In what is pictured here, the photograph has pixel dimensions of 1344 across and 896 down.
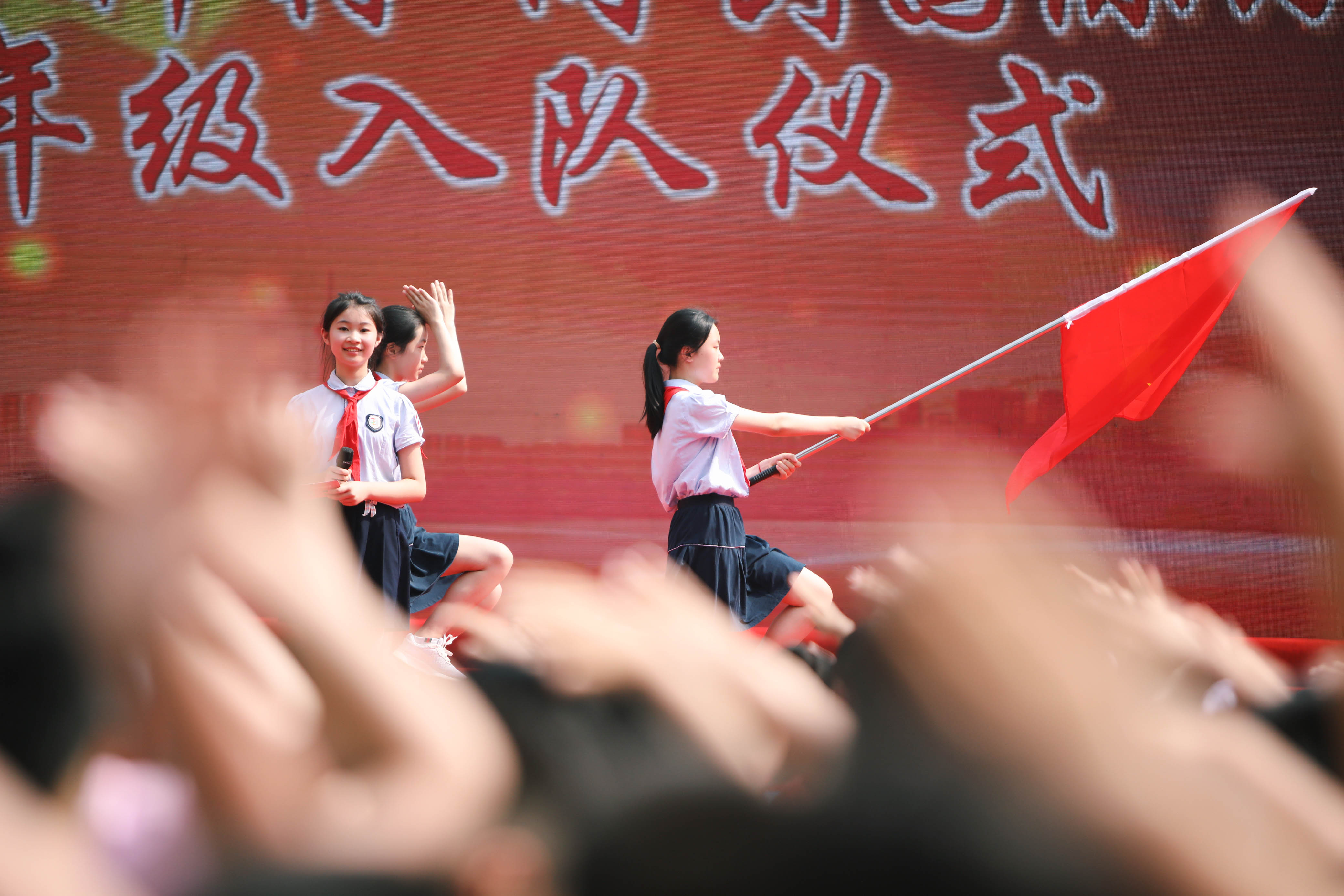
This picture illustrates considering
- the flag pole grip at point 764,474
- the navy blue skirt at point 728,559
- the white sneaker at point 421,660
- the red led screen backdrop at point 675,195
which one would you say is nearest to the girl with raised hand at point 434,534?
the navy blue skirt at point 728,559

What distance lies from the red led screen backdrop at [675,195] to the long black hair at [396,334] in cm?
223

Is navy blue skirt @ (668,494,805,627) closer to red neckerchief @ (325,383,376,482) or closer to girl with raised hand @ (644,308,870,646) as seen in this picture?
girl with raised hand @ (644,308,870,646)

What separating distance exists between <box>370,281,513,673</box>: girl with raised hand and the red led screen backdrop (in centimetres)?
220

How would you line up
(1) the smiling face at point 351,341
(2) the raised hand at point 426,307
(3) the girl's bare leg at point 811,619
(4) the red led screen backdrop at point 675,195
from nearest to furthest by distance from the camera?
(3) the girl's bare leg at point 811,619, (1) the smiling face at point 351,341, (2) the raised hand at point 426,307, (4) the red led screen backdrop at point 675,195

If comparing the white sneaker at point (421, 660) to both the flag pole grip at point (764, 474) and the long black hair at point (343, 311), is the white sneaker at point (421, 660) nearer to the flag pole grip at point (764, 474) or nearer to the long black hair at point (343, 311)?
the long black hair at point (343, 311)

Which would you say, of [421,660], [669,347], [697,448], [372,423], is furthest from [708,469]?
[421,660]

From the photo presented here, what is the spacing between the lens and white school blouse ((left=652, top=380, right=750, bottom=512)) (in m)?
3.40

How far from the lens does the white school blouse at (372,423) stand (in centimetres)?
309

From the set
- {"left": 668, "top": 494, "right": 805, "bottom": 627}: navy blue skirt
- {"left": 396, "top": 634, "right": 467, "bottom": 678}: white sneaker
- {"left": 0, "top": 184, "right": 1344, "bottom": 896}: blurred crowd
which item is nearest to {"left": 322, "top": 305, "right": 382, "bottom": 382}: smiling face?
{"left": 668, "top": 494, "right": 805, "bottom": 627}: navy blue skirt

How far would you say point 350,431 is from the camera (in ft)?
10.2

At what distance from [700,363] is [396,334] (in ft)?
3.70

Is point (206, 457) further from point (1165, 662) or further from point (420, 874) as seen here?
point (1165, 662)

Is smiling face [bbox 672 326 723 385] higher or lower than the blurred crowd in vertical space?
lower

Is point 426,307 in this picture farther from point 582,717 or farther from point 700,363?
point 582,717
